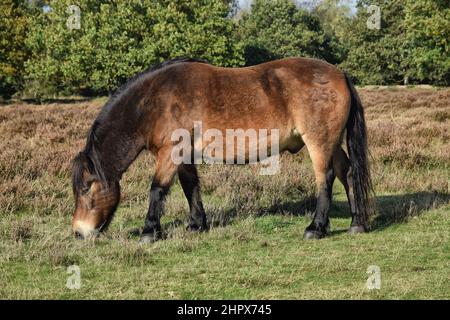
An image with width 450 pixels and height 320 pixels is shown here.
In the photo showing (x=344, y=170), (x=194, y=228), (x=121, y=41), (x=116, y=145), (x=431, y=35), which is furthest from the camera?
(x=431, y=35)

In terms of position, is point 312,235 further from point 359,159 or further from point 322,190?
point 359,159

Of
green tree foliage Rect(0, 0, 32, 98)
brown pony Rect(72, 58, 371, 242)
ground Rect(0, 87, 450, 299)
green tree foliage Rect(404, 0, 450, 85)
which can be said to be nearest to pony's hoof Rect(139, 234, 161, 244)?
brown pony Rect(72, 58, 371, 242)

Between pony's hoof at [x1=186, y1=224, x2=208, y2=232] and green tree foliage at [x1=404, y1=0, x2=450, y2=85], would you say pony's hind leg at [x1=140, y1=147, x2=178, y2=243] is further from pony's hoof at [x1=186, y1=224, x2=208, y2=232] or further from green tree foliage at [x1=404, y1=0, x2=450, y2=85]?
green tree foliage at [x1=404, y1=0, x2=450, y2=85]

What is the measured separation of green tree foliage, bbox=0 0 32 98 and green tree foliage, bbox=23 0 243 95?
1.10 metres

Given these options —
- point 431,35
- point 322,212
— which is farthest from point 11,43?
point 322,212

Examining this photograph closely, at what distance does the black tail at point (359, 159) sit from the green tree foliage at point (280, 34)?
45132 millimetres

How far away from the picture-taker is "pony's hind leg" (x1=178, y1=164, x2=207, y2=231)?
22.4 ft

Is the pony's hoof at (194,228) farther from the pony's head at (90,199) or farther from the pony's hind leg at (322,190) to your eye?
the pony's hind leg at (322,190)


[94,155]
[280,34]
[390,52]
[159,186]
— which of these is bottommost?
[159,186]

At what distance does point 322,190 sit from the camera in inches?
259

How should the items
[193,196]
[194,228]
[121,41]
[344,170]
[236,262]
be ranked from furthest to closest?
1. [121,41]
2. [344,170]
3. [193,196]
4. [194,228]
5. [236,262]

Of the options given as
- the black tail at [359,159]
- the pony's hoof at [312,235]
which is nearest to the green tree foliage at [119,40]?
the black tail at [359,159]

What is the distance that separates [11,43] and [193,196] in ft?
124

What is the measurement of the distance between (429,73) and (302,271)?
140 feet
